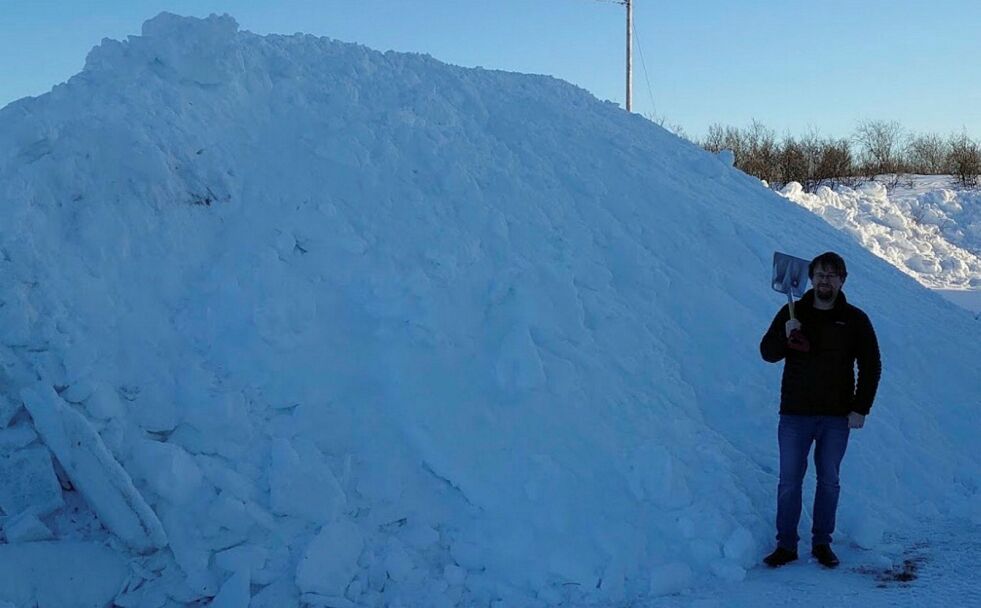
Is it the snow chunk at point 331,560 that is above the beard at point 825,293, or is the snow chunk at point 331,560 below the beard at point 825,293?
below

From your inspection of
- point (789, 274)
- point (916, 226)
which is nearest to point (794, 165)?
point (916, 226)

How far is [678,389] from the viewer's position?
5047 millimetres

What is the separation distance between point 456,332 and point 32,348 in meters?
2.18

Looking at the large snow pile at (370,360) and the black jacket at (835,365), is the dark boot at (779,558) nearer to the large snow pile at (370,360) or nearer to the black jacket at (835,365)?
the large snow pile at (370,360)

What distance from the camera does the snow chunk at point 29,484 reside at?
12.5 feet

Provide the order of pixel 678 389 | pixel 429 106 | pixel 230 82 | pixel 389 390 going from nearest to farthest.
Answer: pixel 389 390
pixel 678 389
pixel 230 82
pixel 429 106

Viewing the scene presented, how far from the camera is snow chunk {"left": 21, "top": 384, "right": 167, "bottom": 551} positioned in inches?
149

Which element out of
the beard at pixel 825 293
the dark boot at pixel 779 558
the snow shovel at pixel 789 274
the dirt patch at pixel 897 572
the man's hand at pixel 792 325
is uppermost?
the snow shovel at pixel 789 274

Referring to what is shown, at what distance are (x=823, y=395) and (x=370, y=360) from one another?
2.34m

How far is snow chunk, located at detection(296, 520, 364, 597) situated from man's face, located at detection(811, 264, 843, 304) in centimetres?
246

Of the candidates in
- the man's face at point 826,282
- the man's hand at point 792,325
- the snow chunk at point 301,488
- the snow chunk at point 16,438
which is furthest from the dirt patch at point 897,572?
the snow chunk at point 16,438

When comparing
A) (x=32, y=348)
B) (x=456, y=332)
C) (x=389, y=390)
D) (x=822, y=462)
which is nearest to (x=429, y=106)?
(x=456, y=332)

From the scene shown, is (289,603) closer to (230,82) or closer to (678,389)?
(678,389)

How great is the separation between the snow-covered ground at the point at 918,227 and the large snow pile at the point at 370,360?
9.75 meters
